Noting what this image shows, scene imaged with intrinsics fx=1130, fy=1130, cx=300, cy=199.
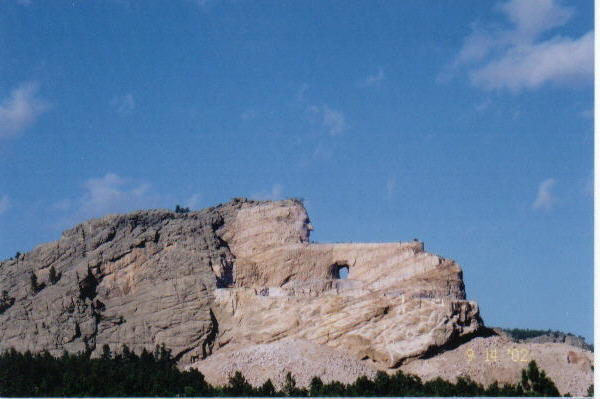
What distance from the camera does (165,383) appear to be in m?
55.5

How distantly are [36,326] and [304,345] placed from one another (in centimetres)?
1651

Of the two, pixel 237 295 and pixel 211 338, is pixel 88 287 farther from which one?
pixel 237 295

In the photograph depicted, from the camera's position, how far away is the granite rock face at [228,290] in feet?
192

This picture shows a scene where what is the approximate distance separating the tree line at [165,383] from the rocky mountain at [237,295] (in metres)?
2.28

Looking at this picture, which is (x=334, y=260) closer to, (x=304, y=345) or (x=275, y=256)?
(x=275, y=256)

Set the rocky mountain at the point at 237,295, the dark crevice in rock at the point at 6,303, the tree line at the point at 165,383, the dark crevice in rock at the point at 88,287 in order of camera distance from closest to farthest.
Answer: the tree line at the point at 165,383
the rocky mountain at the point at 237,295
the dark crevice in rock at the point at 88,287
the dark crevice in rock at the point at 6,303

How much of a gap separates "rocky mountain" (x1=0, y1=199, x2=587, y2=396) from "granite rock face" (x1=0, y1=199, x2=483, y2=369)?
63 millimetres

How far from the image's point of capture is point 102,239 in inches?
2714

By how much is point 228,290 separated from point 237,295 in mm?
616

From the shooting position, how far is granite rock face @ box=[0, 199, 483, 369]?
192 feet

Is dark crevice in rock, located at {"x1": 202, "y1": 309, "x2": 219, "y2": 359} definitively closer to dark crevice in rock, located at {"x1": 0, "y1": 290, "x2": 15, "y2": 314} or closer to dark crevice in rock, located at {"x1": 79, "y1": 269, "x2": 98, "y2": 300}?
dark crevice in rock, located at {"x1": 79, "y1": 269, "x2": 98, "y2": 300}
